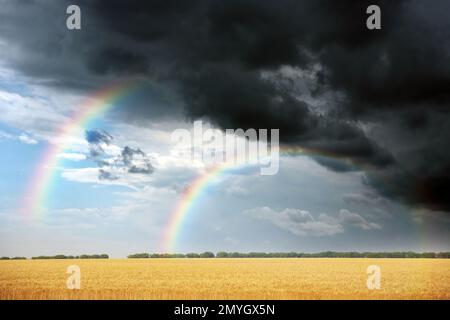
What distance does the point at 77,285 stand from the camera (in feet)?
120

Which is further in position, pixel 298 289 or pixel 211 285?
pixel 211 285

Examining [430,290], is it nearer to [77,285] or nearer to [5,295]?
[77,285]

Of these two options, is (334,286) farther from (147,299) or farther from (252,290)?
(147,299)

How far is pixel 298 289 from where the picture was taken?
3619 cm
